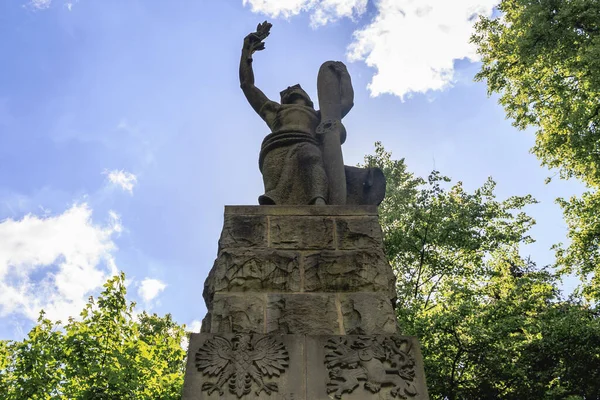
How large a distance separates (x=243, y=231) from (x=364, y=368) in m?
1.40

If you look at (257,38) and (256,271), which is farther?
(257,38)

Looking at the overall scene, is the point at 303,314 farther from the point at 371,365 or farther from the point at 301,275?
the point at 371,365

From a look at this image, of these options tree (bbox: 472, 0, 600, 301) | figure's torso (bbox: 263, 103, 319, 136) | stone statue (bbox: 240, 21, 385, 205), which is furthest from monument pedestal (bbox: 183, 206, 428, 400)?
tree (bbox: 472, 0, 600, 301)

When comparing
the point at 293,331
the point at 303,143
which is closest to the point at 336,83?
the point at 303,143

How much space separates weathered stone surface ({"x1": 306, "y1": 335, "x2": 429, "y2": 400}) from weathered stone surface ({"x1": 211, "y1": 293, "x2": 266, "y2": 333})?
15.4 inches

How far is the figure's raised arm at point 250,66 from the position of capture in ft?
19.8

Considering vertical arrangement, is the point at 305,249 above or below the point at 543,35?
below

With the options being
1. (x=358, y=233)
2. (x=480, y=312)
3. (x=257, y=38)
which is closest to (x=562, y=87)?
(x=480, y=312)

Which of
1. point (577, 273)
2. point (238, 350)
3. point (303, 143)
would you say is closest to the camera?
point (238, 350)

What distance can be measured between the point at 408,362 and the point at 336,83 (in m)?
3.31

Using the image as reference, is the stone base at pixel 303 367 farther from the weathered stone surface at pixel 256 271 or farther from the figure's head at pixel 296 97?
the figure's head at pixel 296 97

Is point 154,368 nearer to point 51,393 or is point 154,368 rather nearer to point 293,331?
point 51,393

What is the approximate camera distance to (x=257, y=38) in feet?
20.6

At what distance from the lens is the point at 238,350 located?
3.28 m
